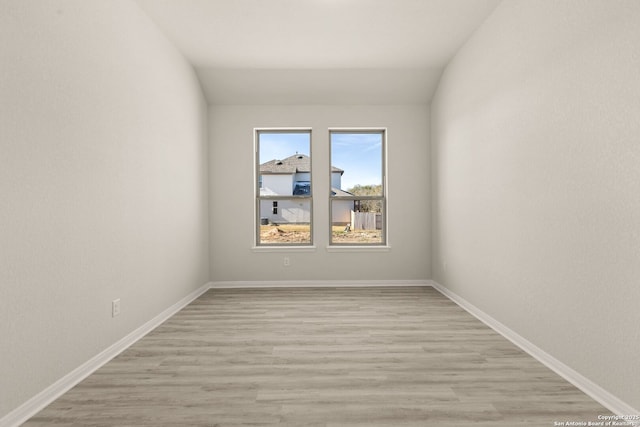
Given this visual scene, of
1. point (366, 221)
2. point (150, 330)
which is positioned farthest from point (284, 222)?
point (150, 330)

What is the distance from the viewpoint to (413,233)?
16.4 feet

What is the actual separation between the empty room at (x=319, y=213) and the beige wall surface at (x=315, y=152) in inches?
1.3

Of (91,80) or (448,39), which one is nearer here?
(91,80)

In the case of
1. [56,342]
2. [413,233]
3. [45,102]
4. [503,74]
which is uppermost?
[503,74]

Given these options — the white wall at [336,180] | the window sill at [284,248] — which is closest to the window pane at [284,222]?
the window sill at [284,248]

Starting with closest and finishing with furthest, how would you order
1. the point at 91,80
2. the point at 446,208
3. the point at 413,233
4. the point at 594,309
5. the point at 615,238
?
the point at 615,238
the point at 594,309
the point at 91,80
the point at 446,208
the point at 413,233

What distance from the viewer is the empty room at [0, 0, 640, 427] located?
5.97 ft

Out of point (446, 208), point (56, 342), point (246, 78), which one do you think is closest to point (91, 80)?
point (56, 342)

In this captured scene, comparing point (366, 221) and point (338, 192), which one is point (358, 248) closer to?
point (366, 221)

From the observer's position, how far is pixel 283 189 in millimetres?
5172

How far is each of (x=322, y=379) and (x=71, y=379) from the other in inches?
62.2

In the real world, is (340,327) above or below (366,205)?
below

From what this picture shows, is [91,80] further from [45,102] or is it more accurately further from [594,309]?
[594,309]

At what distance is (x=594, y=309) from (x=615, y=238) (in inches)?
17.7
